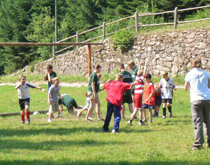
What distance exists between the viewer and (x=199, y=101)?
8.26 metres

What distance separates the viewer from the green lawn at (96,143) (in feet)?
24.8

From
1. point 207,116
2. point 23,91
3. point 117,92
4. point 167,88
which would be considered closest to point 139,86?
point 117,92

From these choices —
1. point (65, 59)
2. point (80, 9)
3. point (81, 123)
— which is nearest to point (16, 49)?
point (80, 9)

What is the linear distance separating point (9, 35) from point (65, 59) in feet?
60.4

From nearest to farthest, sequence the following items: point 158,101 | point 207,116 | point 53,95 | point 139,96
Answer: point 207,116
point 139,96
point 53,95
point 158,101

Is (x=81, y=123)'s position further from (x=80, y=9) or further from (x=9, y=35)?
(x=9, y=35)

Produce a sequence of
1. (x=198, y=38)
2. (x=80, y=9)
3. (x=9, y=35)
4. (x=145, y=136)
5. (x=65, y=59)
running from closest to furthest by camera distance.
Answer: (x=145, y=136)
(x=198, y=38)
(x=65, y=59)
(x=80, y=9)
(x=9, y=35)

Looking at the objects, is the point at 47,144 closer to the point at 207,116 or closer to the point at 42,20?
the point at 207,116

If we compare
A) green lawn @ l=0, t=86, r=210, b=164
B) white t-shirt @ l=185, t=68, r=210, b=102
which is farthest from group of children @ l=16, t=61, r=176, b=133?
white t-shirt @ l=185, t=68, r=210, b=102

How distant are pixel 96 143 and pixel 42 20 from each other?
3670 centimetres

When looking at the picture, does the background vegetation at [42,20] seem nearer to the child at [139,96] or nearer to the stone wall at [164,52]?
the stone wall at [164,52]

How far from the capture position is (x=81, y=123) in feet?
42.9

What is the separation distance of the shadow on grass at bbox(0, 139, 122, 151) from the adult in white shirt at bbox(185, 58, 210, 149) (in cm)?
180

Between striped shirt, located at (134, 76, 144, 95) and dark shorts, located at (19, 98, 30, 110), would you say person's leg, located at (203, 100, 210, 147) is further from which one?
dark shorts, located at (19, 98, 30, 110)
